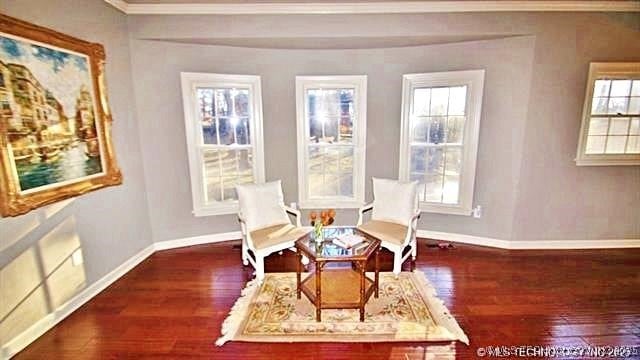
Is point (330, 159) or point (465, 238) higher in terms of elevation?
point (330, 159)

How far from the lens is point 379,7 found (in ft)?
11.0

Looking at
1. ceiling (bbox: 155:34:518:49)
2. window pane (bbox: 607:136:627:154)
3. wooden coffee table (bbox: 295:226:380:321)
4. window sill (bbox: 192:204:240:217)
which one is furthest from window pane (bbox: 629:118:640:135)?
window sill (bbox: 192:204:240:217)

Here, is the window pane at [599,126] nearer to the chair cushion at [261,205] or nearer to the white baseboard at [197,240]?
the chair cushion at [261,205]

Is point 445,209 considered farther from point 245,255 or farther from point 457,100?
point 245,255

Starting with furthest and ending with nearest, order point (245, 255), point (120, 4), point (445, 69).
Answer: point (445, 69) → point (245, 255) → point (120, 4)

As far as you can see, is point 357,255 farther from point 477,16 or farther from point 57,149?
point 477,16

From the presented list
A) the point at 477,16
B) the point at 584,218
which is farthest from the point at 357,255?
the point at 584,218

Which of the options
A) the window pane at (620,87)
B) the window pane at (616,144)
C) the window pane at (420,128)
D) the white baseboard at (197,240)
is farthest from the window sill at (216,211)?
the window pane at (620,87)

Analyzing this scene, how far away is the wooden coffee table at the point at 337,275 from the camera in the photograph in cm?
245

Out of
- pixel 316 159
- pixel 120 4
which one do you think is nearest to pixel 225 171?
pixel 316 159

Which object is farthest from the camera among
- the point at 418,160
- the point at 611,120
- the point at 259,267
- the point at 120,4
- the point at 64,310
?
the point at 418,160

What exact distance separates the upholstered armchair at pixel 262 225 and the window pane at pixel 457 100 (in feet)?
7.39

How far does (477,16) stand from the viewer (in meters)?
3.41

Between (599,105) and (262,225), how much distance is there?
389 centimetres
